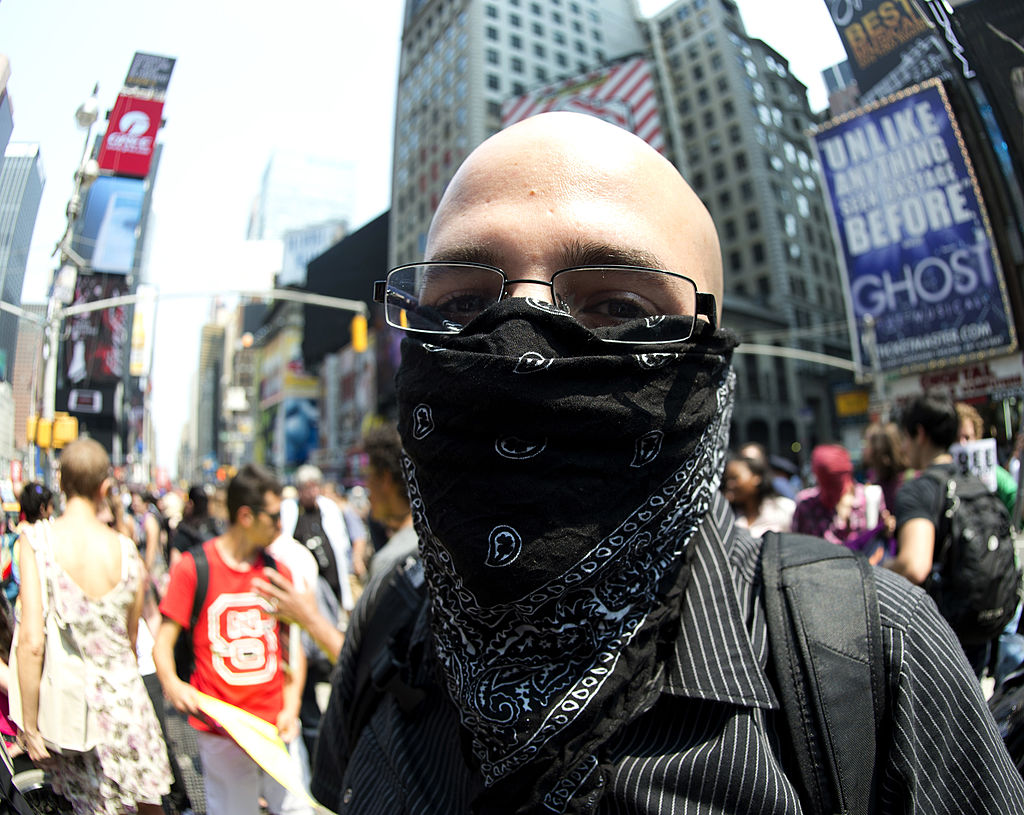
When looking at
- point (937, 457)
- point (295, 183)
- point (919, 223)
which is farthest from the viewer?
point (295, 183)

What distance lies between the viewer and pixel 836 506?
141 inches

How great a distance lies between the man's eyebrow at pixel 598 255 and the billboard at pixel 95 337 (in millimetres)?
802

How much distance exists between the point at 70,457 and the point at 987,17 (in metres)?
1.56

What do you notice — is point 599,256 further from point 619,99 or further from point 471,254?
point 619,99

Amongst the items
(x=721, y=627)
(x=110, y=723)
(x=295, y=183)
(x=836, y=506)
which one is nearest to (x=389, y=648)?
(x=110, y=723)

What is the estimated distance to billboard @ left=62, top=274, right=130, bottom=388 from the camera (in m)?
1.04

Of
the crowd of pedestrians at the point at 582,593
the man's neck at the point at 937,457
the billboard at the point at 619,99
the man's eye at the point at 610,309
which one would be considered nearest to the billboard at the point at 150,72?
the crowd of pedestrians at the point at 582,593

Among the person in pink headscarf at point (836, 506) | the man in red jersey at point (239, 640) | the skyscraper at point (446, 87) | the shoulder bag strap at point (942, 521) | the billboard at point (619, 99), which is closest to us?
the shoulder bag strap at point (942, 521)

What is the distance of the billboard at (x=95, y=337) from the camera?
41.1 inches

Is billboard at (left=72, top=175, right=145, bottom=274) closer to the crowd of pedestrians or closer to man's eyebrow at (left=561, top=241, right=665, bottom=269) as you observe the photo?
→ the crowd of pedestrians

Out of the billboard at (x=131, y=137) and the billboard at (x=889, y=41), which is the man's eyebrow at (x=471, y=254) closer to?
the billboard at (x=131, y=137)

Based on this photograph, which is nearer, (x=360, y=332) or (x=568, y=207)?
(x=568, y=207)

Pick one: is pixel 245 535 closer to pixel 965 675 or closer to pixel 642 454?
pixel 642 454

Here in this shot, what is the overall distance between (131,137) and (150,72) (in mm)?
101
